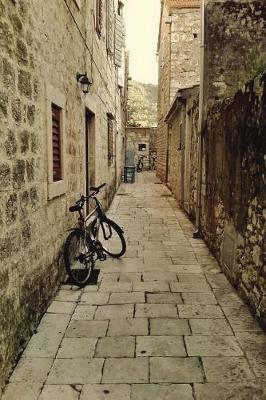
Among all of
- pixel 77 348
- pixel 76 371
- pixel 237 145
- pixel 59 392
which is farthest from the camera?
pixel 237 145

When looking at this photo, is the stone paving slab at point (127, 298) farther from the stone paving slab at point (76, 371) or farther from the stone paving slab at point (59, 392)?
the stone paving slab at point (59, 392)

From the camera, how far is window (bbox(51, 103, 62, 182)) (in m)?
4.21

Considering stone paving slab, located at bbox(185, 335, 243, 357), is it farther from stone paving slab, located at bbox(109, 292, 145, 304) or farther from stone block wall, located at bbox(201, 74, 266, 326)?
stone paving slab, located at bbox(109, 292, 145, 304)

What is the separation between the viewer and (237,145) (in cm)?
430

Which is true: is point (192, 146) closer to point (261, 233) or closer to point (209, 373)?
point (261, 233)

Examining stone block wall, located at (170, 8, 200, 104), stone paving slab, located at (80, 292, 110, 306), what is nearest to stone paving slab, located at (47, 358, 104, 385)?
stone paving slab, located at (80, 292, 110, 306)

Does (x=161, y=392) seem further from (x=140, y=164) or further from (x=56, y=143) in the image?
(x=140, y=164)

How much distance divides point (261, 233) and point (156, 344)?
1404 mm

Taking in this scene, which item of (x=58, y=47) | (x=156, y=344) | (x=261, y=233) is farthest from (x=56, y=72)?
(x=156, y=344)

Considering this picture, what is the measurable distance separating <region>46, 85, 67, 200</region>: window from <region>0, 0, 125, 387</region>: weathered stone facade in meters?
0.02

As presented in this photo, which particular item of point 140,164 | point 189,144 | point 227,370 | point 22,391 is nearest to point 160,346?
point 227,370

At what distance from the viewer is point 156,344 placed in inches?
119

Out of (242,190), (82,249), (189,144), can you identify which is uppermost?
(189,144)

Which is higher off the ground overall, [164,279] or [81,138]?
[81,138]
